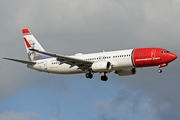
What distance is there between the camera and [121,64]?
209ft

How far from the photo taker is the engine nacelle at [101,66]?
208 ft

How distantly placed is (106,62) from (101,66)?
3.86ft

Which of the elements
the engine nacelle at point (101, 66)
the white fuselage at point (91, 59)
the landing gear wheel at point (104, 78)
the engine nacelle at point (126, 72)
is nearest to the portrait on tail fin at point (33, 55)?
the white fuselage at point (91, 59)

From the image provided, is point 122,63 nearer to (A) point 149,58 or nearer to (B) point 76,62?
(A) point 149,58

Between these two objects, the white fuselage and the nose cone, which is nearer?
the nose cone

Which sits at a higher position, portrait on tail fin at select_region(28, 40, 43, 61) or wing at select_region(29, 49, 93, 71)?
portrait on tail fin at select_region(28, 40, 43, 61)

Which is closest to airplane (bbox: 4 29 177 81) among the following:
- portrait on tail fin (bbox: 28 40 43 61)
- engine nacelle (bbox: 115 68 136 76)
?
→ engine nacelle (bbox: 115 68 136 76)

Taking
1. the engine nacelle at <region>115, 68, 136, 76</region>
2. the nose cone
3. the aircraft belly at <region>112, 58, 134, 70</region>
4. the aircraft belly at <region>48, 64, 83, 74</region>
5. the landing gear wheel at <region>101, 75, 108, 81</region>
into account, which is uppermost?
the nose cone

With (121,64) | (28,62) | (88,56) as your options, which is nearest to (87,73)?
(88,56)

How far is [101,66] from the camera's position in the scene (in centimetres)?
6356

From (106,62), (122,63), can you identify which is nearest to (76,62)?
(106,62)

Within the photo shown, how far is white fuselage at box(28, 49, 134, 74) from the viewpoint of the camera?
63.6 meters

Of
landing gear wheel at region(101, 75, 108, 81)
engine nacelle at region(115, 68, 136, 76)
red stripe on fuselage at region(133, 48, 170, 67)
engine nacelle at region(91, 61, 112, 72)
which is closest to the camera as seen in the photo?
red stripe on fuselage at region(133, 48, 170, 67)

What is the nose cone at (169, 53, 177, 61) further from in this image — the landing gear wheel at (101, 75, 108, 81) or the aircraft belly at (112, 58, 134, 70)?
the landing gear wheel at (101, 75, 108, 81)
